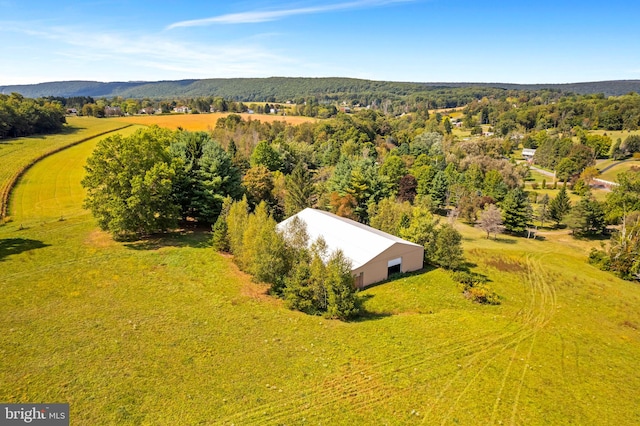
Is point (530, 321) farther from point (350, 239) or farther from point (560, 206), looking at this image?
point (560, 206)

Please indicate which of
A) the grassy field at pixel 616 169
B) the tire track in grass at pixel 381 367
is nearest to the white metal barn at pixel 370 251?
the tire track in grass at pixel 381 367

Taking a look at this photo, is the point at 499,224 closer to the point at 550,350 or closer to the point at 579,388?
the point at 550,350

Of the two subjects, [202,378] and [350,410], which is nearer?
[350,410]

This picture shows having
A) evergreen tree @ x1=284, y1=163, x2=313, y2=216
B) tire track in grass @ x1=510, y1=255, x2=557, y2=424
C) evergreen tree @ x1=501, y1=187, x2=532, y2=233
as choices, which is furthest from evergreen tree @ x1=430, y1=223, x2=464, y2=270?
evergreen tree @ x1=501, y1=187, x2=532, y2=233

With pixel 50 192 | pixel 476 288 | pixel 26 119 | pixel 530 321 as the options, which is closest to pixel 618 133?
pixel 476 288

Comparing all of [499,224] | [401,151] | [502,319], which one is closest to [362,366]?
[502,319]

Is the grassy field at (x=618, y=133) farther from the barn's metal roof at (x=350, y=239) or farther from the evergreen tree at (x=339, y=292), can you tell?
the evergreen tree at (x=339, y=292)
